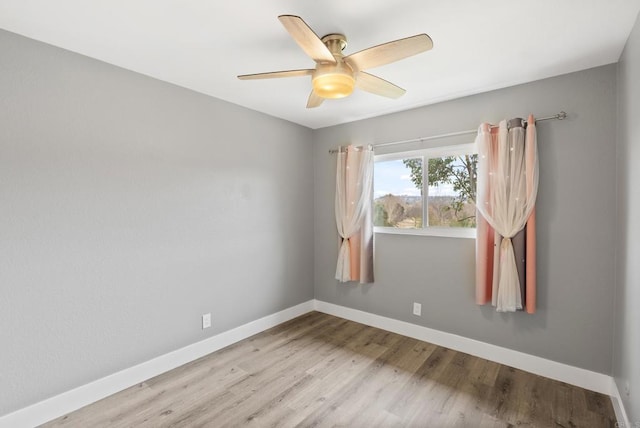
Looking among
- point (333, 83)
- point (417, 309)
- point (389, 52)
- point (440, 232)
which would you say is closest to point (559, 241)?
point (440, 232)

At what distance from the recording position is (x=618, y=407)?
6.41 feet

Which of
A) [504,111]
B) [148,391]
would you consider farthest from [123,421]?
[504,111]

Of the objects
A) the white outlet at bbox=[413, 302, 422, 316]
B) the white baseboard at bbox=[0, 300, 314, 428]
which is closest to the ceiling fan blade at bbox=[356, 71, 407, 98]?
the white outlet at bbox=[413, 302, 422, 316]

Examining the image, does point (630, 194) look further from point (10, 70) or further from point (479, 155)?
point (10, 70)

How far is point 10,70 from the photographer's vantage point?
1.78m

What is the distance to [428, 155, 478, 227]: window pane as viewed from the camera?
284cm

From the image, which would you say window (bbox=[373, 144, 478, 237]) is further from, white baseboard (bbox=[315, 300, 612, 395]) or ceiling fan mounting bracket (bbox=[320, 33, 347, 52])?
ceiling fan mounting bracket (bbox=[320, 33, 347, 52])

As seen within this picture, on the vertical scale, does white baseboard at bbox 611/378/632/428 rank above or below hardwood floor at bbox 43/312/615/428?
above

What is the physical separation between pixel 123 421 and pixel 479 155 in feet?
10.8

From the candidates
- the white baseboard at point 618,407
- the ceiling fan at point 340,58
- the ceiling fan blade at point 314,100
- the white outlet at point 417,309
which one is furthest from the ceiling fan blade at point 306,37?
the white baseboard at point 618,407

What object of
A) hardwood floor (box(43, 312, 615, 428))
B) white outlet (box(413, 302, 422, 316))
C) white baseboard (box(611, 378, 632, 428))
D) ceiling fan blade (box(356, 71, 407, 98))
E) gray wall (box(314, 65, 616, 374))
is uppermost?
ceiling fan blade (box(356, 71, 407, 98))

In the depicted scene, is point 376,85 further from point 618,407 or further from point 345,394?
point 618,407

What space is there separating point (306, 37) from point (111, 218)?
186cm

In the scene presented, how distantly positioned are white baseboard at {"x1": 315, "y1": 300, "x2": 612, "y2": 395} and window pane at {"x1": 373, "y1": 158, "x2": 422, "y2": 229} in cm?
107
